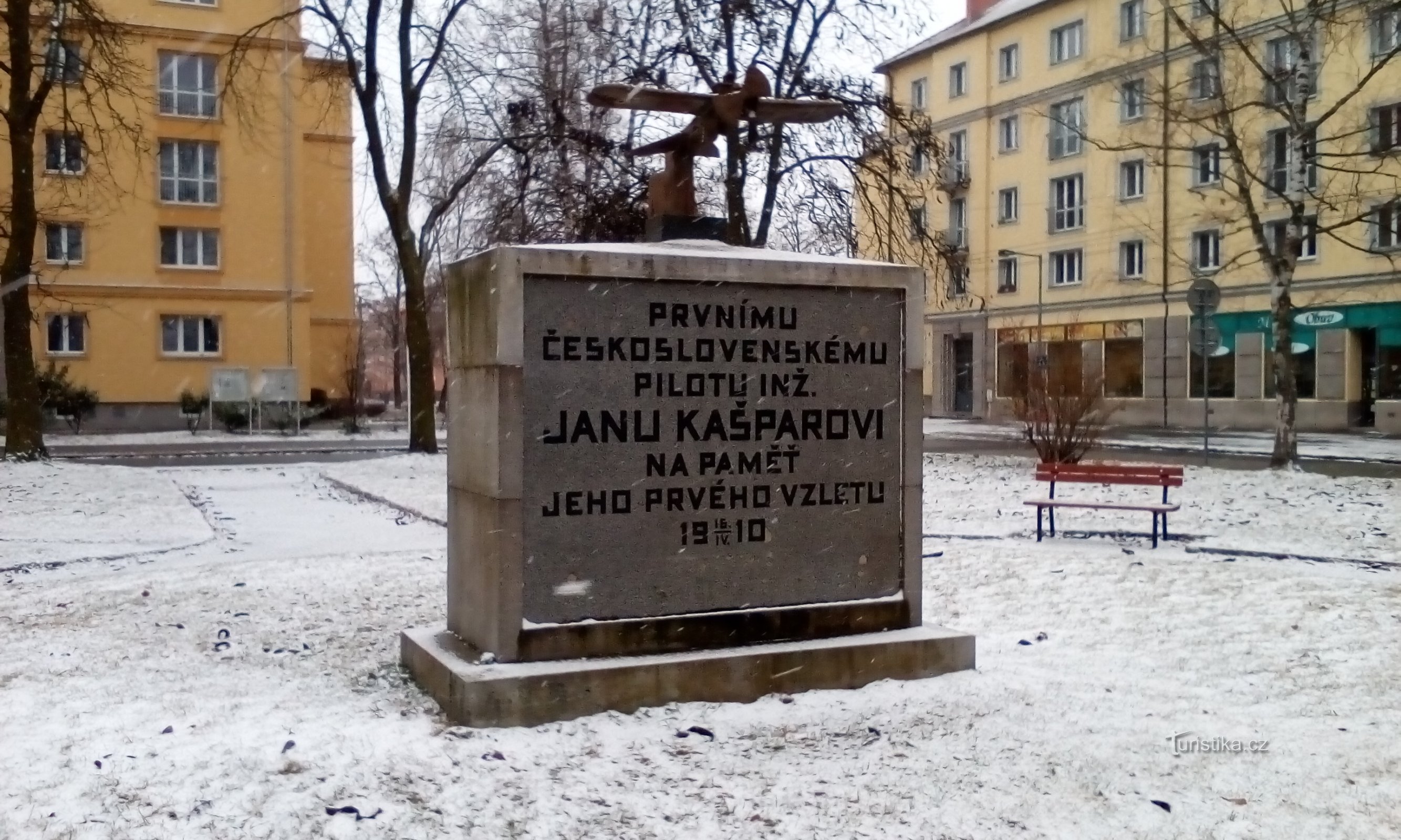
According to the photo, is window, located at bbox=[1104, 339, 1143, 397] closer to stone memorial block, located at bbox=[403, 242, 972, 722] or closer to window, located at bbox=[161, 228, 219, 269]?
window, located at bbox=[161, 228, 219, 269]

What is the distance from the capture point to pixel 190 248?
130ft

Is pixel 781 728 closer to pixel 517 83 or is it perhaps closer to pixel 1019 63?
pixel 517 83

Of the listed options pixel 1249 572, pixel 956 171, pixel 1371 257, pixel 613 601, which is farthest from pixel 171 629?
pixel 956 171

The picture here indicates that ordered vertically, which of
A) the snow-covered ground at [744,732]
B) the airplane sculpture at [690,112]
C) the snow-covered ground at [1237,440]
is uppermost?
the airplane sculpture at [690,112]

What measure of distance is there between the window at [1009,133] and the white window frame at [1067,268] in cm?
492

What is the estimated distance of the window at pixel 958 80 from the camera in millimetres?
48125

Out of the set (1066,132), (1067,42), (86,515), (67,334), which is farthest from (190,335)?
(1067,42)

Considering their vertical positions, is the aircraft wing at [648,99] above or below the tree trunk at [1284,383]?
above

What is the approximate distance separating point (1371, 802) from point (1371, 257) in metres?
32.8

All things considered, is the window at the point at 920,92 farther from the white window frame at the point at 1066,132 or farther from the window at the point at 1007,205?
the white window frame at the point at 1066,132

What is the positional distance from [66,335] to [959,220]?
1317 inches

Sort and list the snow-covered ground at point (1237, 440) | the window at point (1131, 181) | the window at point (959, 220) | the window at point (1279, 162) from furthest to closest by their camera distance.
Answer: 1. the window at point (959, 220)
2. the window at point (1131, 181)
3. the window at point (1279, 162)
4. the snow-covered ground at point (1237, 440)

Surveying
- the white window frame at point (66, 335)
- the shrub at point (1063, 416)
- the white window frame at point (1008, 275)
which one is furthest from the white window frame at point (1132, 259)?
the white window frame at point (66, 335)

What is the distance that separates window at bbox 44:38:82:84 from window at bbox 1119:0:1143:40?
104ft
